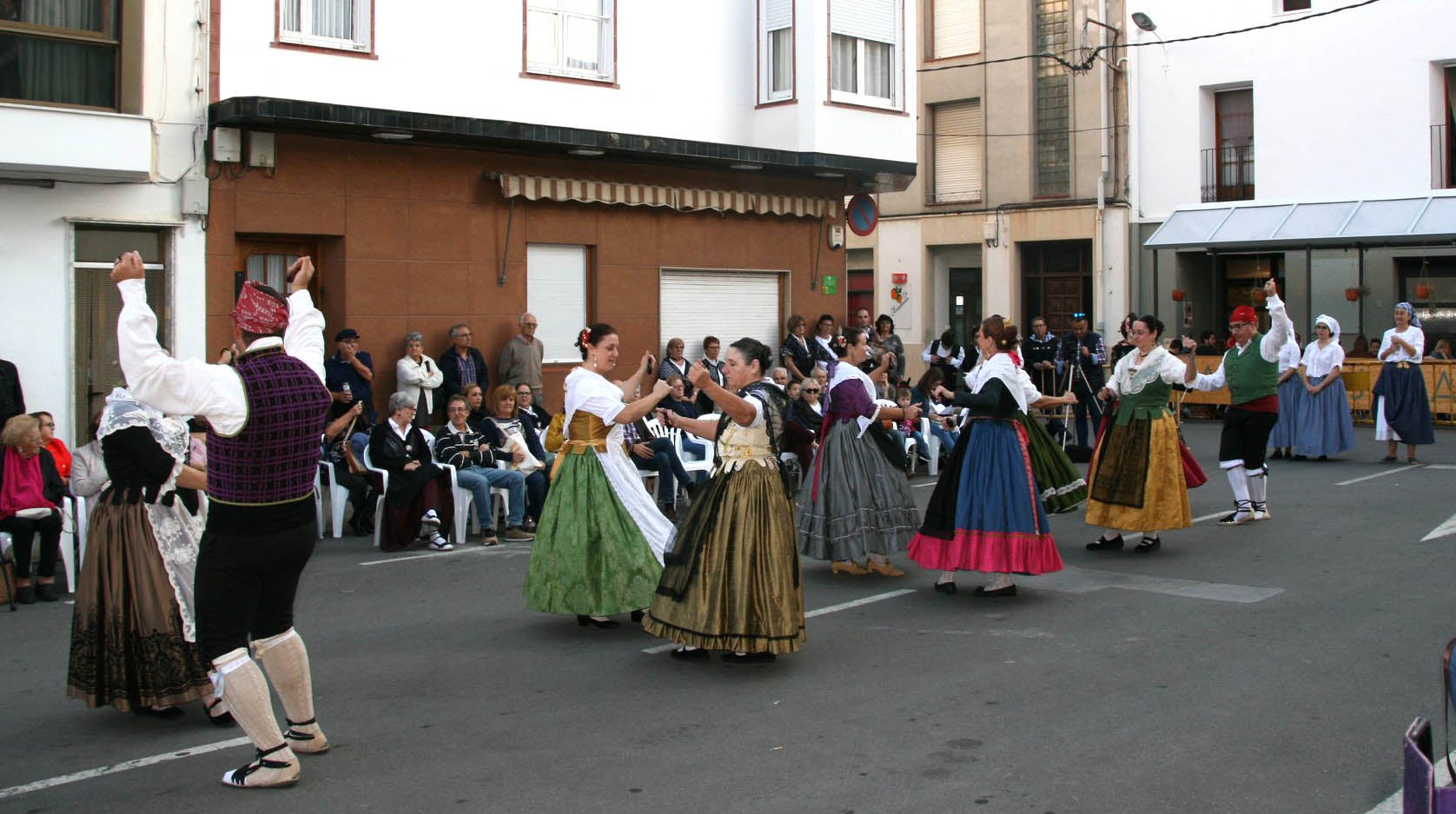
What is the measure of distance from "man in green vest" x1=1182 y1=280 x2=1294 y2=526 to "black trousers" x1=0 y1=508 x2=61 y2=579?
9080 millimetres

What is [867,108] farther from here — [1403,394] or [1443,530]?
[1443,530]

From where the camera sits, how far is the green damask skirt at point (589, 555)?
26.3 ft

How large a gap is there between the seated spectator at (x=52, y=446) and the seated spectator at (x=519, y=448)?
3.61m

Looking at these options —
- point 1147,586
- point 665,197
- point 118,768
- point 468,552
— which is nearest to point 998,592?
point 1147,586

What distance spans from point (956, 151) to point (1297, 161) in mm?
7589

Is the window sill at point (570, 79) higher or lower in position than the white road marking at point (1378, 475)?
higher

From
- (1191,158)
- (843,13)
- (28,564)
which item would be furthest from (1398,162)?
(28,564)

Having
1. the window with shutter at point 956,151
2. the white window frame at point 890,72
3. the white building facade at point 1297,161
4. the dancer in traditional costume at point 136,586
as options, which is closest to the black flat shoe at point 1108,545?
the dancer in traditional costume at point 136,586

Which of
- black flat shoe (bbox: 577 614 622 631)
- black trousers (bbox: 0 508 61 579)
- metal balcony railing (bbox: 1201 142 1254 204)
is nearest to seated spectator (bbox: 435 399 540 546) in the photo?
black trousers (bbox: 0 508 61 579)

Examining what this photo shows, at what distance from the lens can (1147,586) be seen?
9.58 meters

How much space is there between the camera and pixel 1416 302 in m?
26.9

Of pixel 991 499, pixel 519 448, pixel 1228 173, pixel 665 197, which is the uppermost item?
pixel 1228 173

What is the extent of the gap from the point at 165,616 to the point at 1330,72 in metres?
26.5

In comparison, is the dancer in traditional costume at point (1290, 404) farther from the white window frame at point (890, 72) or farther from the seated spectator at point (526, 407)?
the seated spectator at point (526, 407)
